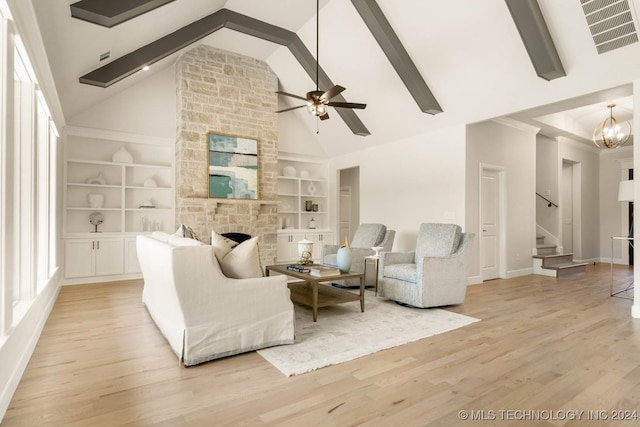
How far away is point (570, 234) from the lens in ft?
27.3

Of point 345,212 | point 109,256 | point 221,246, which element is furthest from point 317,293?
point 345,212

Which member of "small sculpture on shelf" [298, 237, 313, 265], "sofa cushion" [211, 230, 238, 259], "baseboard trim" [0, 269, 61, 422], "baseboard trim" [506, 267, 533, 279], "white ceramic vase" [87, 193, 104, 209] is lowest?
"baseboard trim" [506, 267, 533, 279]

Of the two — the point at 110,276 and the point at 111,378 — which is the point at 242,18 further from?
the point at 111,378

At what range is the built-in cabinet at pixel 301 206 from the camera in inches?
309

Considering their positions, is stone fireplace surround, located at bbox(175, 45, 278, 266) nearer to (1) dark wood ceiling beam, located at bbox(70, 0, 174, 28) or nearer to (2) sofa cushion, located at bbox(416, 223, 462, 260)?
(1) dark wood ceiling beam, located at bbox(70, 0, 174, 28)

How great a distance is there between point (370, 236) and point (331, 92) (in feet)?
8.47

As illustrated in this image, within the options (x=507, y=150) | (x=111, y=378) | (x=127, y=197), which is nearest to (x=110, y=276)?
(x=127, y=197)

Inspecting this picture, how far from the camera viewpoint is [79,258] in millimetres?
5559

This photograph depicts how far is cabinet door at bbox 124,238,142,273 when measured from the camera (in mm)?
5898

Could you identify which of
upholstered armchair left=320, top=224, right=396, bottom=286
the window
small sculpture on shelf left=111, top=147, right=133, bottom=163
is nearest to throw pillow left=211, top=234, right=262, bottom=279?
the window

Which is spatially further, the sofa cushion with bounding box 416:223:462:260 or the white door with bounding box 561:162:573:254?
the white door with bounding box 561:162:573:254

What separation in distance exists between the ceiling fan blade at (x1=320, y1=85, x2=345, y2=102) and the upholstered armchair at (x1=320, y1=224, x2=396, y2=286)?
7.47ft

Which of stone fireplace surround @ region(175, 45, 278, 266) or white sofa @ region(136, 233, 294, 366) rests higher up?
stone fireplace surround @ region(175, 45, 278, 266)

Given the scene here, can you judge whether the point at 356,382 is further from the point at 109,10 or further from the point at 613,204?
the point at 613,204
